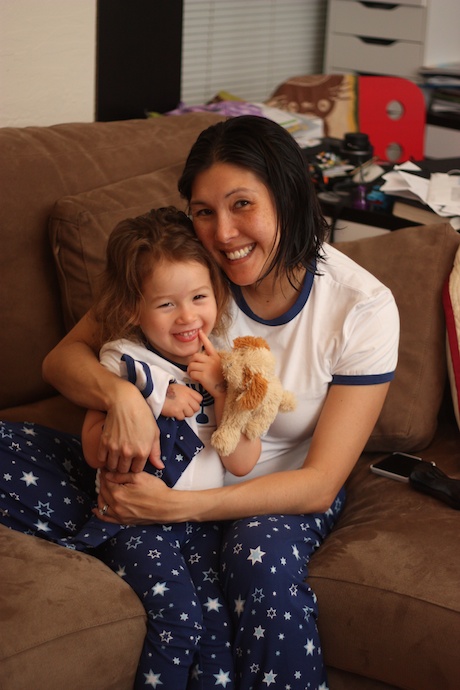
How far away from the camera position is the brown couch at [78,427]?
1399mm

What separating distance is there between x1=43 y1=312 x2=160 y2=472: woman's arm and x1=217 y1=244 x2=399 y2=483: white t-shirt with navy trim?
23 centimetres

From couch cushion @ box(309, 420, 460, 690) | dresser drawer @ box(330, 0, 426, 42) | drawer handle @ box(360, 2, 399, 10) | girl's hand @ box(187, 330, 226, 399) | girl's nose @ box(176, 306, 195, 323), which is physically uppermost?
drawer handle @ box(360, 2, 399, 10)

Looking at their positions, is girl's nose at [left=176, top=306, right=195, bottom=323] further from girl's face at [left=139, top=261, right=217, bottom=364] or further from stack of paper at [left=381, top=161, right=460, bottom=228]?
stack of paper at [left=381, top=161, right=460, bottom=228]

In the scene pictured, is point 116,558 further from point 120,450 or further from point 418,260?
point 418,260

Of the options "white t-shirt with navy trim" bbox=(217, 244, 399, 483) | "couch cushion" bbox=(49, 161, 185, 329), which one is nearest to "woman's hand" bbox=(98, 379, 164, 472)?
"white t-shirt with navy trim" bbox=(217, 244, 399, 483)

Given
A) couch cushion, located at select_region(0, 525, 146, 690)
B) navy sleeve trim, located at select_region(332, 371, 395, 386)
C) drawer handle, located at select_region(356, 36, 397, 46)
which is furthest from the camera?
drawer handle, located at select_region(356, 36, 397, 46)

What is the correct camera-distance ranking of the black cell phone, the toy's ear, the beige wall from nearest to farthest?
1. the toy's ear
2. the black cell phone
3. the beige wall

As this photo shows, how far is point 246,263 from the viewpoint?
164cm

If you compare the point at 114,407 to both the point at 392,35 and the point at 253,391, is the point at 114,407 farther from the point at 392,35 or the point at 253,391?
the point at 392,35

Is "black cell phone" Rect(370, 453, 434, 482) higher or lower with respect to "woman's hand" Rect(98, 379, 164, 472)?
lower

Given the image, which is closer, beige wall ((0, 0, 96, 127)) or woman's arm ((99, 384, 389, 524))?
woman's arm ((99, 384, 389, 524))

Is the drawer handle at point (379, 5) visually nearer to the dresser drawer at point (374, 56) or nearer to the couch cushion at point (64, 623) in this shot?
the dresser drawer at point (374, 56)

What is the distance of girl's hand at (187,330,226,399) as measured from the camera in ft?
4.98

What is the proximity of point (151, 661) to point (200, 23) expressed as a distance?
8.80 feet
